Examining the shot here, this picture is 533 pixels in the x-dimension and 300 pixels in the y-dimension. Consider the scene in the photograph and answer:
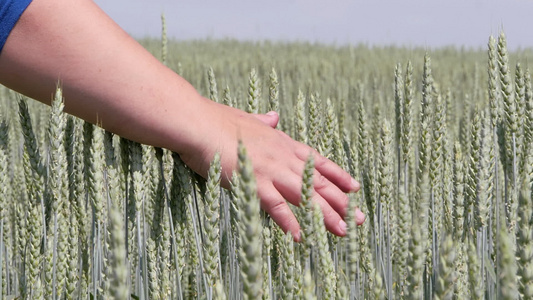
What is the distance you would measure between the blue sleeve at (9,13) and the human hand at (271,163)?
0.36 meters

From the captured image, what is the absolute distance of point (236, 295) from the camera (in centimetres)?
117

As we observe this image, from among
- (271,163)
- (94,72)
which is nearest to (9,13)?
(94,72)

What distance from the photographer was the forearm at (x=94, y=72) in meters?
1.06

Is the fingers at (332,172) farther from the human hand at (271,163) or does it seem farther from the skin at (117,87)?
the skin at (117,87)

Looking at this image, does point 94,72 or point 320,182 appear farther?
point 320,182

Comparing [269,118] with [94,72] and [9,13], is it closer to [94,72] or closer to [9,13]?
[94,72]

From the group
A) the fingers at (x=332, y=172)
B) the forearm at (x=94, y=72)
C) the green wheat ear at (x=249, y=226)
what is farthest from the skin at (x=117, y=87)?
the green wheat ear at (x=249, y=226)

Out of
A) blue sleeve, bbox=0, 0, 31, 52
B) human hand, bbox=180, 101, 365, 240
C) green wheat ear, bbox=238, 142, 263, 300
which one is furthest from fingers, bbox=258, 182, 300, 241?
green wheat ear, bbox=238, 142, 263, 300

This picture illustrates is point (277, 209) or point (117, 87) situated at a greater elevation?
point (117, 87)

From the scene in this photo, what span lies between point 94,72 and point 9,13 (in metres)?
0.17

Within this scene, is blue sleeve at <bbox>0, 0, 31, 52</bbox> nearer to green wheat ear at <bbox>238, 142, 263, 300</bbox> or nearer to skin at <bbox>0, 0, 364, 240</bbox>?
skin at <bbox>0, 0, 364, 240</bbox>

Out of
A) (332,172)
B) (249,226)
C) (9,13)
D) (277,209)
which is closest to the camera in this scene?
(249,226)

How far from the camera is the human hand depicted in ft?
3.91

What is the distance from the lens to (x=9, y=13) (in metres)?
1.05
